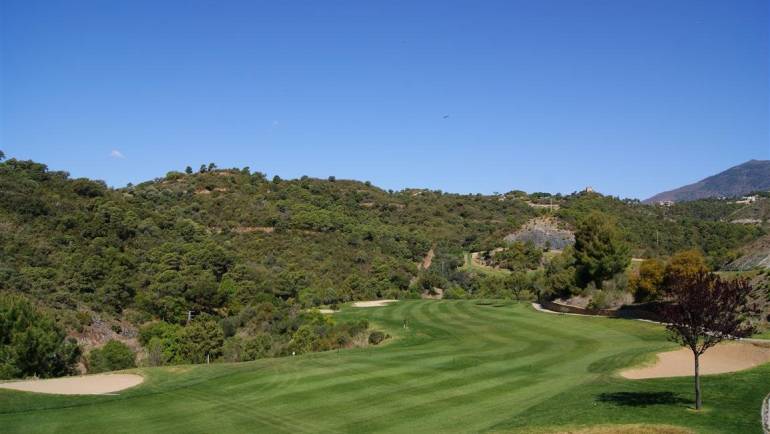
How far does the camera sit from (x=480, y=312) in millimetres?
45312

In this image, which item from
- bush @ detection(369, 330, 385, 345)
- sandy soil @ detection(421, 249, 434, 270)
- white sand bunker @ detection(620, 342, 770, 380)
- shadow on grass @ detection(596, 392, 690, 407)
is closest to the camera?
shadow on grass @ detection(596, 392, 690, 407)

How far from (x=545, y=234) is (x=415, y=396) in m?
74.3

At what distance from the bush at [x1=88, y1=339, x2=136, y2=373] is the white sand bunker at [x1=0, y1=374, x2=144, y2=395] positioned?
37.3ft

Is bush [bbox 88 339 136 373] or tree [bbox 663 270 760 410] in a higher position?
tree [bbox 663 270 760 410]

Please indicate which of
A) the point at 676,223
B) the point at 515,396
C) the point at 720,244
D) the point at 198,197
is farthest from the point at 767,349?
the point at 198,197

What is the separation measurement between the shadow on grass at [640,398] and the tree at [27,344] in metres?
26.1

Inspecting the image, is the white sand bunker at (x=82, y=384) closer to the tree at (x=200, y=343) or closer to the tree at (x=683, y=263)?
the tree at (x=200, y=343)

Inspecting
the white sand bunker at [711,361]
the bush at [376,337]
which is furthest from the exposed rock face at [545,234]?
the white sand bunker at [711,361]

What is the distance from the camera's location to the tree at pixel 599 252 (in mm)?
44625

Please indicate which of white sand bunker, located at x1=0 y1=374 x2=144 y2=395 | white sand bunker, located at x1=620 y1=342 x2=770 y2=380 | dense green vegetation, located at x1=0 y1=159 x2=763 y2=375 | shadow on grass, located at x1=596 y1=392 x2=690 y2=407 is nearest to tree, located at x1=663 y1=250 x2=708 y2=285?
dense green vegetation, located at x1=0 y1=159 x2=763 y2=375

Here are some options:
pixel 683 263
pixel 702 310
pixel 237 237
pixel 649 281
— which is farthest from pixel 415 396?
pixel 237 237

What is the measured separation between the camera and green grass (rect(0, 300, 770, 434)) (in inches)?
631

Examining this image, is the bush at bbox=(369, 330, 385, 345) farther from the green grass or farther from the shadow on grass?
the shadow on grass

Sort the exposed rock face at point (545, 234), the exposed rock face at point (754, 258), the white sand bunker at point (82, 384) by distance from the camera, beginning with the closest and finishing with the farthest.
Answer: the white sand bunker at point (82, 384), the exposed rock face at point (754, 258), the exposed rock face at point (545, 234)
